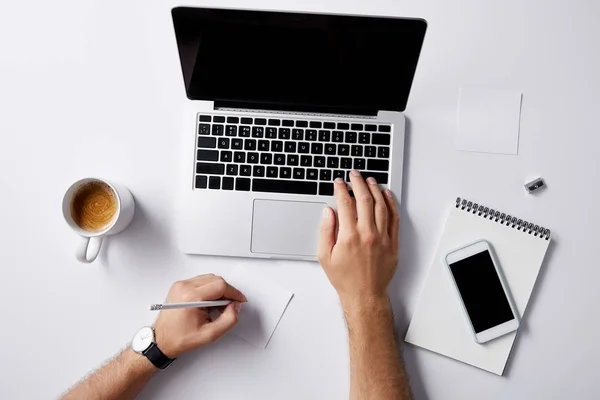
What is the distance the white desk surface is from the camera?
89 cm

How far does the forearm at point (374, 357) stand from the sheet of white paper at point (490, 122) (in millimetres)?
353

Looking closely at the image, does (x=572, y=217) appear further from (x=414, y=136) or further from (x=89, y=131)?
(x=89, y=131)

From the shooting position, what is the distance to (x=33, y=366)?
89 centimetres

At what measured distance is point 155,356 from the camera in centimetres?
84

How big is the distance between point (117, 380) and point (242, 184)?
1.33 ft

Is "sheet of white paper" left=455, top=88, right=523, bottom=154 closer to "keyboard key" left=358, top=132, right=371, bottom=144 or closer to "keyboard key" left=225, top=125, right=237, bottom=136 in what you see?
"keyboard key" left=358, top=132, right=371, bottom=144

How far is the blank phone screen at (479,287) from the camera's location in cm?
88

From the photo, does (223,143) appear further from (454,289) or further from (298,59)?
(454,289)

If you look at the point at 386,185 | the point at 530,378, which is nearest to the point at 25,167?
the point at 386,185

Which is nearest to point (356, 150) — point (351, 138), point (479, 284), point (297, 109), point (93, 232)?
point (351, 138)

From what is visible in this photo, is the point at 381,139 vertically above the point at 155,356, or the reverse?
the point at 381,139

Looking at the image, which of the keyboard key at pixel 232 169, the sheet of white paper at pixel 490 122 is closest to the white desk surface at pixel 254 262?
the sheet of white paper at pixel 490 122

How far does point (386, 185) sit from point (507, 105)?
28cm

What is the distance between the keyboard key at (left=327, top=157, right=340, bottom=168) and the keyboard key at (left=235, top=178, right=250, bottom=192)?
15cm
